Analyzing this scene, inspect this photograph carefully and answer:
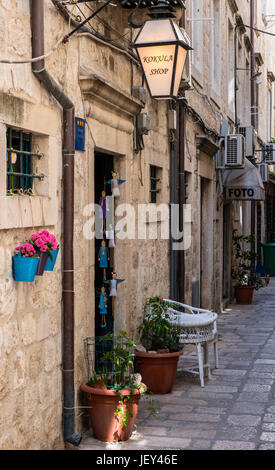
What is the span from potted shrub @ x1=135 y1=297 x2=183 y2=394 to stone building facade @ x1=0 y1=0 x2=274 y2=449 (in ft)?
0.69

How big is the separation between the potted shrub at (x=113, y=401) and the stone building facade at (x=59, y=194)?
155mm

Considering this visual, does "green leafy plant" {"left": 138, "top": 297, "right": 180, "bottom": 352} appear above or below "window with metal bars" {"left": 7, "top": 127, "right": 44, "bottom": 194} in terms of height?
below

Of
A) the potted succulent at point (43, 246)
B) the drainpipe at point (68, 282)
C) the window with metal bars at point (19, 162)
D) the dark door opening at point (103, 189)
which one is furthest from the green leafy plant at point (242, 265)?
the potted succulent at point (43, 246)

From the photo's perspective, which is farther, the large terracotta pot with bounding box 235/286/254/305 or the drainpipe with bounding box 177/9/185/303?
the large terracotta pot with bounding box 235/286/254/305

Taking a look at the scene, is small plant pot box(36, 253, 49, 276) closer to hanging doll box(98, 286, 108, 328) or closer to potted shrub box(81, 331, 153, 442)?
potted shrub box(81, 331, 153, 442)

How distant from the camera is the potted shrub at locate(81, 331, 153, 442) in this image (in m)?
5.11

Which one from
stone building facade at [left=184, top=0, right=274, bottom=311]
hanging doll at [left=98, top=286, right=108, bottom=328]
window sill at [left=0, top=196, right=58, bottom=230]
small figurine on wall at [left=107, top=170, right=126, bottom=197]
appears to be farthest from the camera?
stone building facade at [left=184, top=0, right=274, bottom=311]

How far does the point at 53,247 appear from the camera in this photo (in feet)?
13.9

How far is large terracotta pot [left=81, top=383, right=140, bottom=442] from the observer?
5109 mm

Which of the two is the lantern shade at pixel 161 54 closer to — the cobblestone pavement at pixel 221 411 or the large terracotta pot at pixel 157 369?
the large terracotta pot at pixel 157 369

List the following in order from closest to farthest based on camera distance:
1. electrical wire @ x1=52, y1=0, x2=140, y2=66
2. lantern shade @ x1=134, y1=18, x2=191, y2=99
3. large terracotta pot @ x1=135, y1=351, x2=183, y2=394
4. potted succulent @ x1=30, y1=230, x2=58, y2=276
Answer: potted succulent @ x1=30, y1=230, x2=58, y2=276 → electrical wire @ x1=52, y1=0, x2=140, y2=66 → lantern shade @ x1=134, y1=18, x2=191, y2=99 → large terracotta pot @ x1=135, y1=351, x2=183, y2=394

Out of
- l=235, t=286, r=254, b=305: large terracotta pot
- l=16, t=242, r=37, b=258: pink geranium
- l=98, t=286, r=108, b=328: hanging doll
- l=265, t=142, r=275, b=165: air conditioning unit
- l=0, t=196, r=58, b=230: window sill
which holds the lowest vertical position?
l=235, t=286, r=254, b=305: large terracotta pot

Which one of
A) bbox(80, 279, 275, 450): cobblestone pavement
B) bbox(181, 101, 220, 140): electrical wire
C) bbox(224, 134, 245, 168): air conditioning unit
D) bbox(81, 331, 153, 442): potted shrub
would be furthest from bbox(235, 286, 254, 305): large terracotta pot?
bbox(81, 331, 153, 442): potted shrub

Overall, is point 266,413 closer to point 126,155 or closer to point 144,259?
point 144,259
